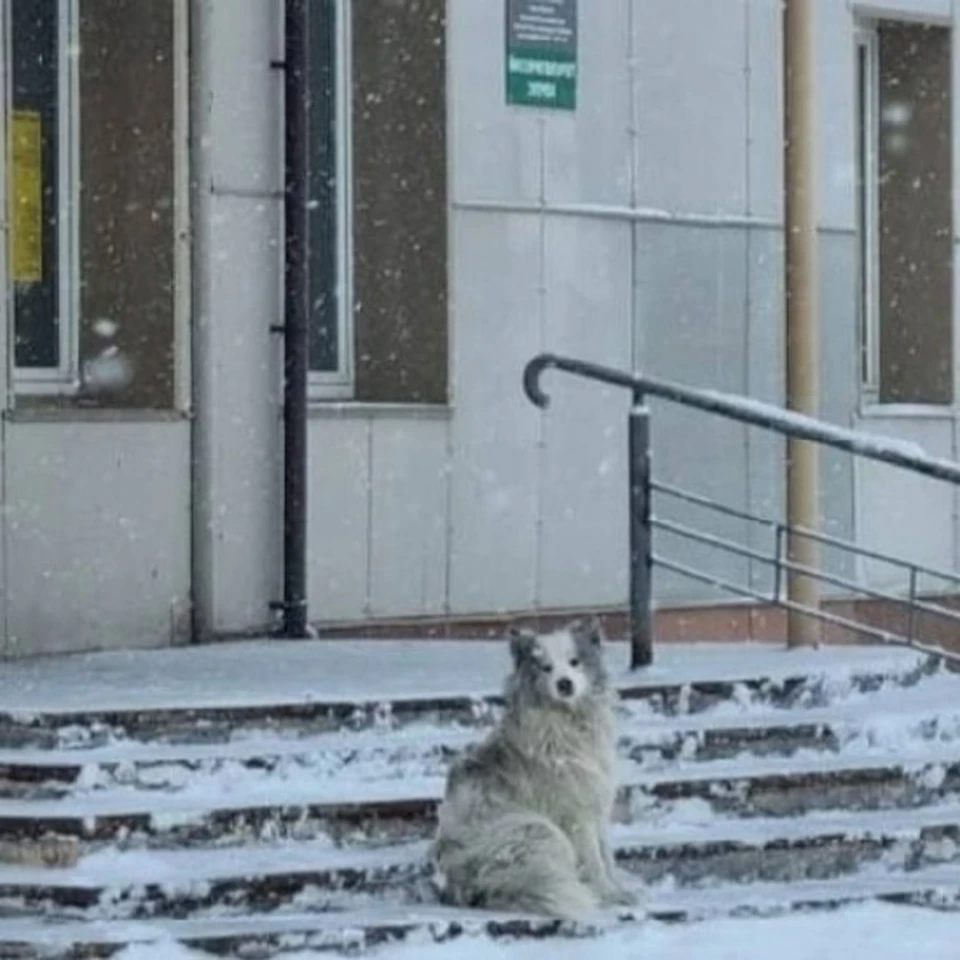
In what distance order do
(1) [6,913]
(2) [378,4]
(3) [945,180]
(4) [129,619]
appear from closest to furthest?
(1) [6,913], (4) [129,619], (2) [378,4], (3) [945,180]

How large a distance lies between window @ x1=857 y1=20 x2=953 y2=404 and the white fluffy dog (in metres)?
7.60

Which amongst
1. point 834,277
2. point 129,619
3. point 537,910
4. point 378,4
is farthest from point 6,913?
point 834,277

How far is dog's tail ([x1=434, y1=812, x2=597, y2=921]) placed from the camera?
10781mm

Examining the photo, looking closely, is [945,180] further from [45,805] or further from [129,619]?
[45,805]

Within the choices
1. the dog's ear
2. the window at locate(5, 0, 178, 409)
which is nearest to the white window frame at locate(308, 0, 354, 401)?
the window at locate(5, 0, 178, 409)

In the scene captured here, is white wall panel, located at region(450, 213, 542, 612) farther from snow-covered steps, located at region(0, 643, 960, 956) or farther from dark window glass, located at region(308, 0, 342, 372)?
snow-covered steps, located at region(0, 643, 960, 956)

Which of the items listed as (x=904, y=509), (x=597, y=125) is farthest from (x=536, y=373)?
(x=904, y=509)

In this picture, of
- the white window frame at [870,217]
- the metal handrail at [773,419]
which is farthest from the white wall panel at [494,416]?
the white window frame at [870,217]

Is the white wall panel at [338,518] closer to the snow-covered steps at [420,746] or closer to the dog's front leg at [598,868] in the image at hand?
the snow-covered steps at [420,746]

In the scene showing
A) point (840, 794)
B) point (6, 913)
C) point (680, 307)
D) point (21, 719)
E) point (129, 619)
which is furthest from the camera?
point (680, 307)

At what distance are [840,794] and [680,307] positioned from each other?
480 cm

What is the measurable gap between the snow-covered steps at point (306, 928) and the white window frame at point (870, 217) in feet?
24.9

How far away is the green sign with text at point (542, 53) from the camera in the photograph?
52.6 feet

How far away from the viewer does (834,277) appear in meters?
17.6
